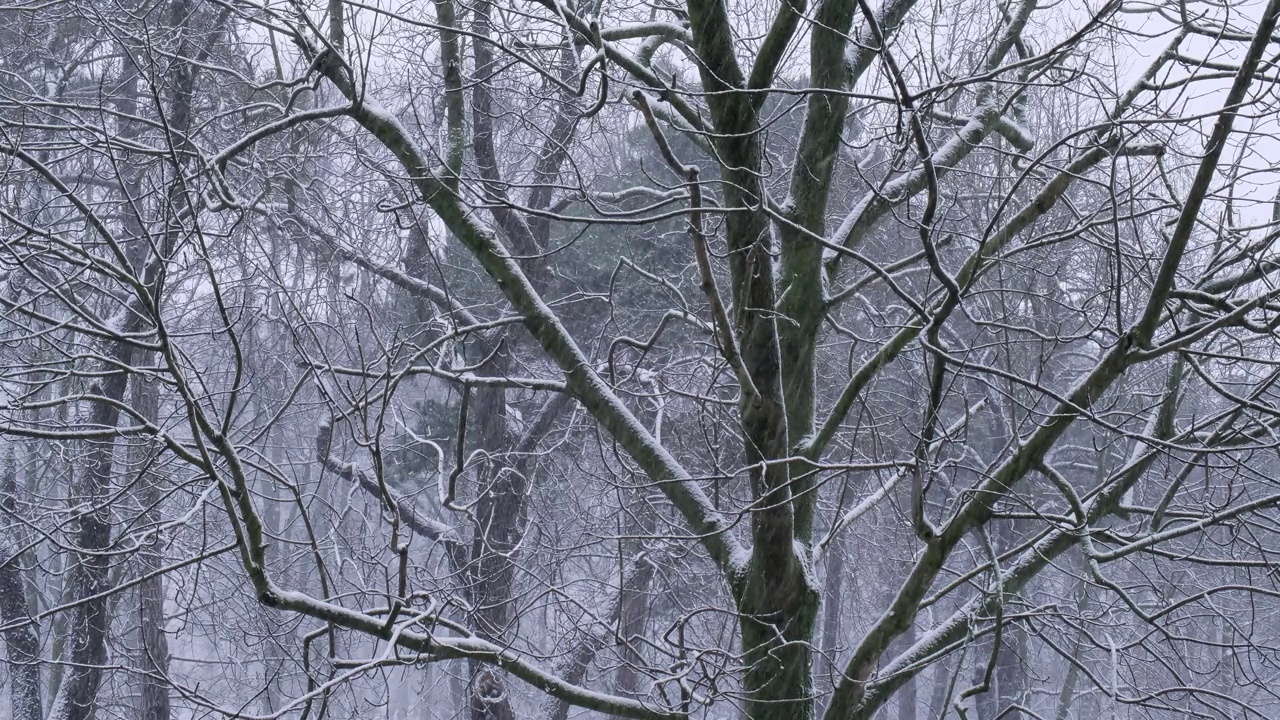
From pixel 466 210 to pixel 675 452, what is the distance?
511cm

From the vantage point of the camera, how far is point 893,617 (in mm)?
4199

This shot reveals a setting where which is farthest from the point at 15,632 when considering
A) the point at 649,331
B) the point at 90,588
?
the point at 649,331

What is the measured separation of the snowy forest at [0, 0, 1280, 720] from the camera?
10.6 ft

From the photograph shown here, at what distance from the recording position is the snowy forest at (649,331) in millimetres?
3221

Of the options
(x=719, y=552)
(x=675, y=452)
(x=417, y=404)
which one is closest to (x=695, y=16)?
(x=719, y=552)

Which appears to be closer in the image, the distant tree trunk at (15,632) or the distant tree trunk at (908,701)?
the distant tree trunk at (15,632)

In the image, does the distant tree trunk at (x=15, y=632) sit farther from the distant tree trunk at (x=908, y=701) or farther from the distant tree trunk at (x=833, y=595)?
the distant tree trunk at (x=908, y=701)

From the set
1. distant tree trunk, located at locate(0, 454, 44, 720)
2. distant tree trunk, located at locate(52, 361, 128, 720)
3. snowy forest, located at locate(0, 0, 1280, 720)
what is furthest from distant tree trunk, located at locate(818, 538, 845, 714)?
distant tree trunk, located at locate(0, 454, 44, 720)

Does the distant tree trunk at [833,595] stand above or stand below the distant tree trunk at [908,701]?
above

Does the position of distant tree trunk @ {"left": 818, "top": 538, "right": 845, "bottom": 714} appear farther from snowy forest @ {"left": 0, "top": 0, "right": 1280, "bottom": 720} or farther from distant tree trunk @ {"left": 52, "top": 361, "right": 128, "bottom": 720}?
distant tree trunk @ {"left": 52, "top": 361, "right": 128, "bottom": 720}

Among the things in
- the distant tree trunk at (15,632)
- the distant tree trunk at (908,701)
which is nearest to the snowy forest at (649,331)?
the distant tree trunk at (15,632)

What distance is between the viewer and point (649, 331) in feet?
35.7

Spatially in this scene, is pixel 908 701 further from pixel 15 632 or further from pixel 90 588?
pixel 15 632

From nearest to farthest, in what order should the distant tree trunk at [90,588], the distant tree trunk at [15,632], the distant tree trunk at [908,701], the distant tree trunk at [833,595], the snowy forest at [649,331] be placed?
the snowy forest at [649,331] → the distant tree trunk at [90,588] → the distant tree trunk at [15,632] → the distant tree trunk at [833,595] → the distant tree trunk at [908,701]
